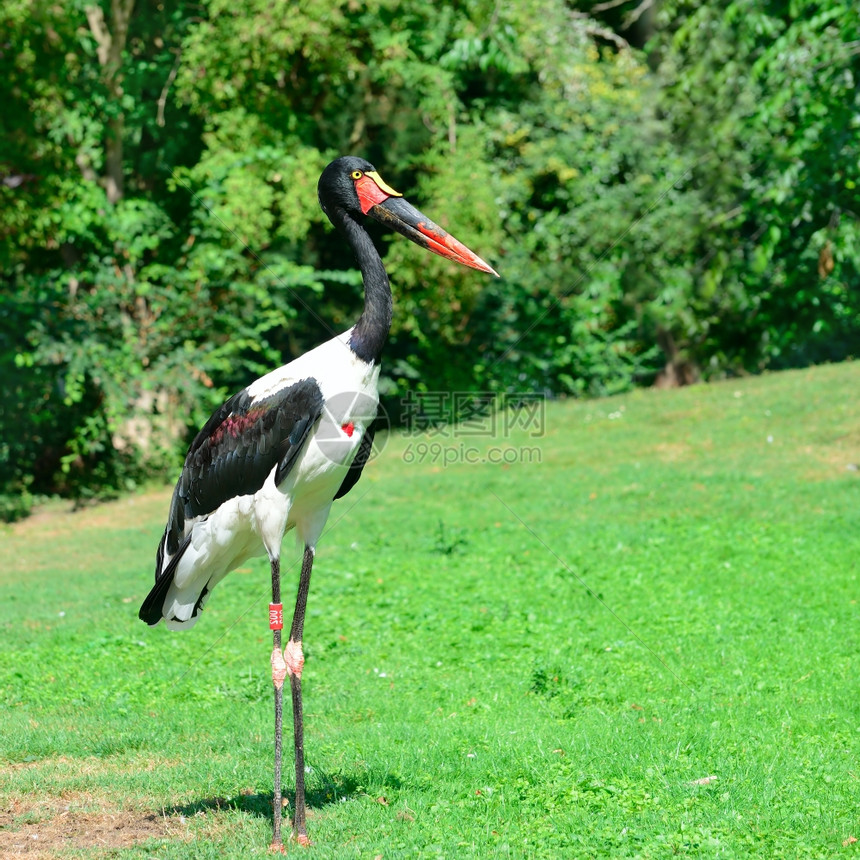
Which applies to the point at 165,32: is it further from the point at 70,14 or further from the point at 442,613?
the point at 442,613

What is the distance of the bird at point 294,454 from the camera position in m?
4.31

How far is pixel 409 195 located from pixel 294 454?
13.0 meters

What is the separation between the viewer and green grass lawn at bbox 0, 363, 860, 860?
→ 4.31 metres

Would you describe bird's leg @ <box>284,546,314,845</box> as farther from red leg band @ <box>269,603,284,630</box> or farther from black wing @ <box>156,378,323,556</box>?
black wing @ <box>156,378,323,556</box>

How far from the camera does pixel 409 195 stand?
1673cm

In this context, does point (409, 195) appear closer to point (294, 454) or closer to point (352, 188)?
point (352, 188)

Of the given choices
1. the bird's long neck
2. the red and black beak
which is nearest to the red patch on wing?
the red and black beak

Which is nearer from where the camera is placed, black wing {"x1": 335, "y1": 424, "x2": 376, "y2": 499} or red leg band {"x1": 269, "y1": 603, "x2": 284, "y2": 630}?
red leg band {"x1": 269, "y1": 603, "x2": 284, "y2": 630}

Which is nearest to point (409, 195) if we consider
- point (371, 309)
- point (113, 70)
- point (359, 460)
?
point (113, 70)

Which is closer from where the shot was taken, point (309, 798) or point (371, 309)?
point (371, 309)

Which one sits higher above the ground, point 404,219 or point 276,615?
point 404,219

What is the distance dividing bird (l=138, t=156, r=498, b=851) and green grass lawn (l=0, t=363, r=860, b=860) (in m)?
0.68

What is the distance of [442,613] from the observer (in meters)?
7.40

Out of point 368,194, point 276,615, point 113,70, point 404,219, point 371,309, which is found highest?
point 113,70
